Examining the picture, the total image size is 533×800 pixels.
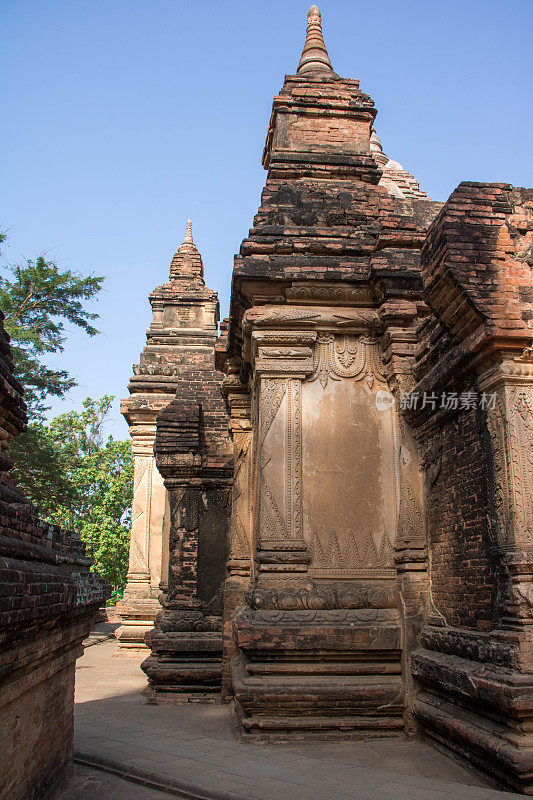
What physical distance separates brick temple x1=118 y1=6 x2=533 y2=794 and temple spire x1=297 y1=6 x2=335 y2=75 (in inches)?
2.0

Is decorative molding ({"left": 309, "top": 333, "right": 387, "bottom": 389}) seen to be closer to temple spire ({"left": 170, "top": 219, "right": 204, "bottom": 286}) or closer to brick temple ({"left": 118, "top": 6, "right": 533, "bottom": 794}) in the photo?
brick temple ({"left": 118, "top": 6, "right": 533, "bottom": 794})

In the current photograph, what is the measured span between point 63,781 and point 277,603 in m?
2.44

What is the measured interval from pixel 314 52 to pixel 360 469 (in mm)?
6845

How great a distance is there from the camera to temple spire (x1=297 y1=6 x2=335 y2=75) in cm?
1034

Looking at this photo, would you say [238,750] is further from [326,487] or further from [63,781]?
[326,487]

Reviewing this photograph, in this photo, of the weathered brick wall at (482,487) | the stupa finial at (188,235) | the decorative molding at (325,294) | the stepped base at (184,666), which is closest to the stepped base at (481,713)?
the weathered brick wall at (482,487)

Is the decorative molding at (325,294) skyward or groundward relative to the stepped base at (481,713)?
skyward

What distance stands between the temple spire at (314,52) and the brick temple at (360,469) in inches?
2.0

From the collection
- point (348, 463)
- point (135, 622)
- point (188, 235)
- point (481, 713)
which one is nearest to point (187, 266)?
point (188, 235)

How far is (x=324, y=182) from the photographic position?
8992 millimetres

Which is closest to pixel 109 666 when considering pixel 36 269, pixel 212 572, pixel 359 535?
pixel 212 572

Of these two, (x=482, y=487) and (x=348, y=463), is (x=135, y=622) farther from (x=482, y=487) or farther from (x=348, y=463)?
(x=482, y=487)

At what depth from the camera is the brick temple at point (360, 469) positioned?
546 centimetres

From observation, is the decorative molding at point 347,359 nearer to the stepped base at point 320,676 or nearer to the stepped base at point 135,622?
A: the stepped base at point 320,676
